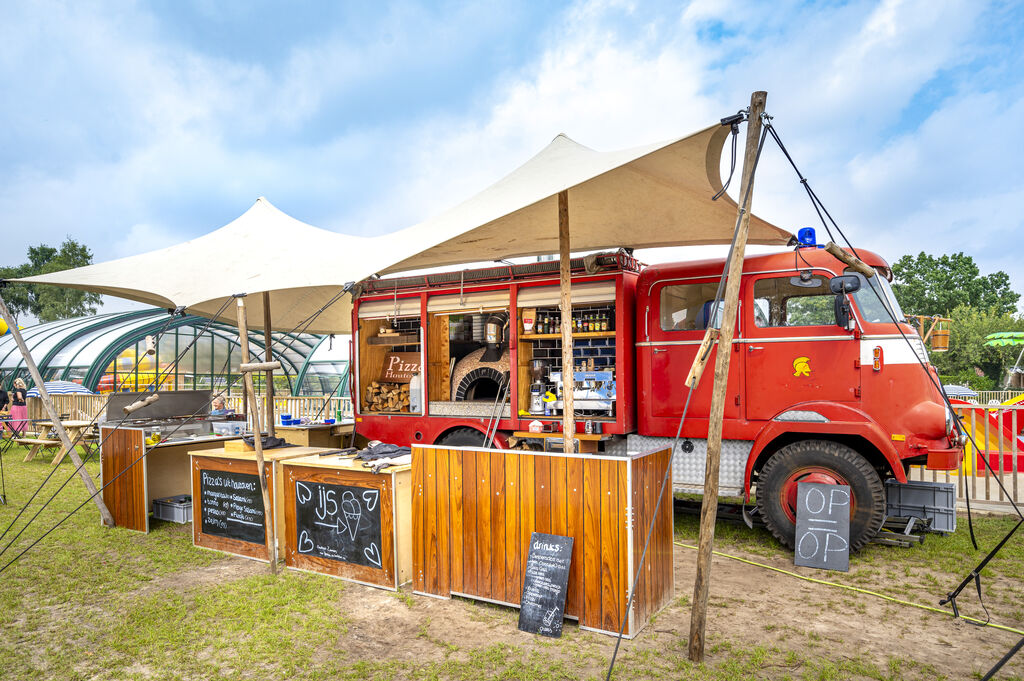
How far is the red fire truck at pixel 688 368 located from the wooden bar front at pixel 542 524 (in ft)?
3.53

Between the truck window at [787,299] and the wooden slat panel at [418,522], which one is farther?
the truck window at [787,299]

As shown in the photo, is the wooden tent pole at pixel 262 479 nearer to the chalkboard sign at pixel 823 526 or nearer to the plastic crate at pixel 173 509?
the plastic crate at pixel 173 509

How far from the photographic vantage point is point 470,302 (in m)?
7.49

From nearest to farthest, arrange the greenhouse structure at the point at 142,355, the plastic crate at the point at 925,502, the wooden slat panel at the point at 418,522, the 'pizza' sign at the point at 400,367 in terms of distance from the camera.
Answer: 1. the wooden slat panel at the point at 418,522
2. the plastic crate at the point at 925,502
3. the 'pizza' sign at the point at 400,367
4. the greenhouse structure at the point at 142,355

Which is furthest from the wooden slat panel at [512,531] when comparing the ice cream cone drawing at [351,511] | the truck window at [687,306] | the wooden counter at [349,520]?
the truck window at [687,306]

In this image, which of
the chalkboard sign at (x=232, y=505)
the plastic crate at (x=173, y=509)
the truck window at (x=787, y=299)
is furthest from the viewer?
the plastic crate at (x=173, y=509)

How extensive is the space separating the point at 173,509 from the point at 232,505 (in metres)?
1.70

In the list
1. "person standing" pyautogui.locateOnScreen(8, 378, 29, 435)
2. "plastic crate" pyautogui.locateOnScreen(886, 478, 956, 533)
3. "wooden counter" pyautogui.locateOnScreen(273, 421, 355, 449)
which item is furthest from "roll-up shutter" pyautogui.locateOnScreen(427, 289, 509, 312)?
"person standing" pyautogui.locateOnScreen(8, 378, 29, 435)

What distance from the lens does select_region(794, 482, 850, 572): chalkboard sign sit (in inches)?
209

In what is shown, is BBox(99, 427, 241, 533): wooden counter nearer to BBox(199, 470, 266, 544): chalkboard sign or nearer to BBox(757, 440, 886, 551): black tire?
BBox(199, 470, 266, 544): chalkboard sign

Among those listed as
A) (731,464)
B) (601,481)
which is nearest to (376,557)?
(601,481)

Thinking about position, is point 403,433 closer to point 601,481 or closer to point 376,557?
point 376,557

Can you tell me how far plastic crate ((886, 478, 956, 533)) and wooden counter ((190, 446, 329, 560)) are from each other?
5.79m

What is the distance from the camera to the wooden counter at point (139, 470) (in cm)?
A: 666
